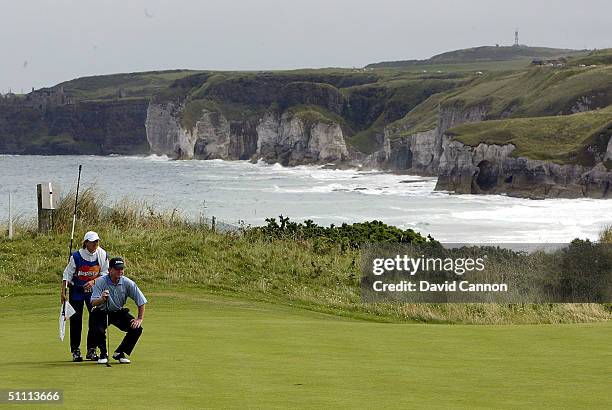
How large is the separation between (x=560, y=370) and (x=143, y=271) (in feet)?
53.5

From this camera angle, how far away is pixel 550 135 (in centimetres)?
12375

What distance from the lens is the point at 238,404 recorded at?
9.64 m

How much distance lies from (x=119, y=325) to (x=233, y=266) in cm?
1571

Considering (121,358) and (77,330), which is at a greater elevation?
(77,330)

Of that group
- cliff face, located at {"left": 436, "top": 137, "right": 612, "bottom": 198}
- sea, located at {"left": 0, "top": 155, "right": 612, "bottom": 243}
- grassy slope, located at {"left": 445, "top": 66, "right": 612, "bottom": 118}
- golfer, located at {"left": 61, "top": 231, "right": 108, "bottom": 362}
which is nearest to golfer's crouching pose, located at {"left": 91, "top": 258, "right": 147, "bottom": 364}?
golfer, located at {"left": 61, "top": 231, "right": 108, "bottom": 362}

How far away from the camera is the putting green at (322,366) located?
1016 centimetres

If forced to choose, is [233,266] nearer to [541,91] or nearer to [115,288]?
[115,288]

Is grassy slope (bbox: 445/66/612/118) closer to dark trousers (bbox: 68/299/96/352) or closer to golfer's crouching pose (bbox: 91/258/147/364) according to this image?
dark trousers (bbox: 68/299/96/352)

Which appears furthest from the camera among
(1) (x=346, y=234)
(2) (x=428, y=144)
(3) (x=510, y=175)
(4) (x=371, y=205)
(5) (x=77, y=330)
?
(2) (x=428, y=144)

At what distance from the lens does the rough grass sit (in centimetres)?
2392

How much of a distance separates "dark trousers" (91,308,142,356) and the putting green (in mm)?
233

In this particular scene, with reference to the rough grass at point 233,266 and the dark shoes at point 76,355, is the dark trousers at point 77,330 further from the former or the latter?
the rough grass at point 233,266

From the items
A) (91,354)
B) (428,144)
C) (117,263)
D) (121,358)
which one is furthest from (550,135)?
(117,263)

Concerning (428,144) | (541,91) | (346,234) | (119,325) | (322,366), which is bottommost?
(428,144)
